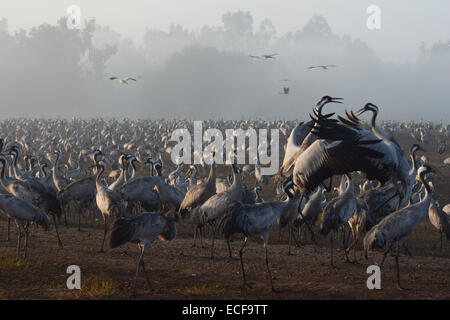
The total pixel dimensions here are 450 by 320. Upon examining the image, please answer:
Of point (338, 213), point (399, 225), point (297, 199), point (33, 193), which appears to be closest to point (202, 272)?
point (297, 199)

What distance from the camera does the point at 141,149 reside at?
109ft

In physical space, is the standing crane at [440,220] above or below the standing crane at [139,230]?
below

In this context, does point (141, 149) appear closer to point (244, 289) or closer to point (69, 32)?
point (244, 289)

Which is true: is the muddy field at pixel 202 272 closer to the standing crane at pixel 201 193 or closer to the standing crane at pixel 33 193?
the standing crane at pixel 33 193

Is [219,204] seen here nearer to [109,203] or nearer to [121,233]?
[109,203]

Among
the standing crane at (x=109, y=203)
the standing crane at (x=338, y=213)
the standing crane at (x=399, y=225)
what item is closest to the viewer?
the standing crane at (x=399, y=225)

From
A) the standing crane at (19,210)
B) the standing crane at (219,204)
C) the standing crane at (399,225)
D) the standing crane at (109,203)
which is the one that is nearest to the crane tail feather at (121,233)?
the standing crane at (19,210)

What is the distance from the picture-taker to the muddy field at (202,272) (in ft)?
29.6

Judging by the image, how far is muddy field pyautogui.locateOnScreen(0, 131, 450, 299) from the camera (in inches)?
355

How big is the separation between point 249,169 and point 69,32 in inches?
3654

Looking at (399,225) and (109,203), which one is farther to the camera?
(109,203)

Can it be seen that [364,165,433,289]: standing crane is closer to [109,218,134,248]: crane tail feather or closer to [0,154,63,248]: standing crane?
[109,218,134,248]: crane tail feather

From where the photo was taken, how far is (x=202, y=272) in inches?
419
